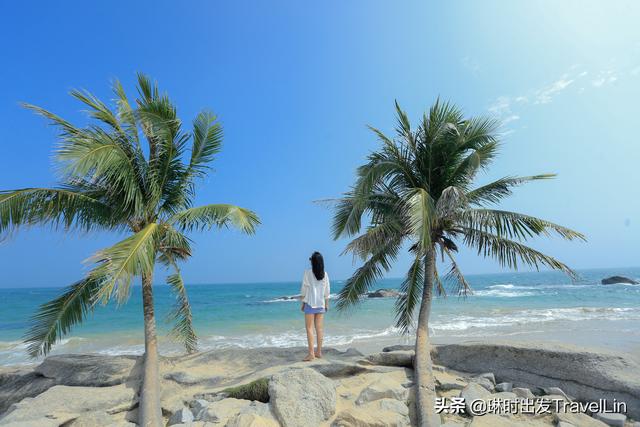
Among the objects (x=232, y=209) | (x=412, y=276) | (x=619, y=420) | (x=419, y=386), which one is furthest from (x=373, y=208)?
(x=619, y=420)

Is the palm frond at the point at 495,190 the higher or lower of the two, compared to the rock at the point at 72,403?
higher

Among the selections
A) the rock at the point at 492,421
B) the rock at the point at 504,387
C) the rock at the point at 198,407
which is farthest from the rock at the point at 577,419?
the rock at the point at 198,407

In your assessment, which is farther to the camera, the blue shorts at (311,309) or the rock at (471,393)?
the blue shorts at (311,309)

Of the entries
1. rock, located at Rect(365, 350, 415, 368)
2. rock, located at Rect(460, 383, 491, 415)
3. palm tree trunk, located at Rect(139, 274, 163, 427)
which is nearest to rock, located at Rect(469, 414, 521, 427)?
rock, located at Rect(460, 383, 491, 415)

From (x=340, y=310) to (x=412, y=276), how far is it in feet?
6.23

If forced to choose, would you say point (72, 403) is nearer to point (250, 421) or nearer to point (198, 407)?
point (198, 407)

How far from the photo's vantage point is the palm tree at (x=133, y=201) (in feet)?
18.6

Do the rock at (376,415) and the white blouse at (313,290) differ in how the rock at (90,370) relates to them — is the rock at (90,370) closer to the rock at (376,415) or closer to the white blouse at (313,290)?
the white blouse at (313,290)

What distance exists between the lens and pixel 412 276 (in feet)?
27.5

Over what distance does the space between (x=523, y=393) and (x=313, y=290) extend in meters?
3.90

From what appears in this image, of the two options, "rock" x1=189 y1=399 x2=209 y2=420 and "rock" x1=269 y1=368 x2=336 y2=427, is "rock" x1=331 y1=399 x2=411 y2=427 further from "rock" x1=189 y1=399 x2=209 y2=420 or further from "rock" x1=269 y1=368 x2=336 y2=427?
"rock" x1=189 y1=399 x2=209 y2=420

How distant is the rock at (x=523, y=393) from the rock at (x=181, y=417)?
17.1 ft

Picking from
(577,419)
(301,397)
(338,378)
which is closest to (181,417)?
(301,397)

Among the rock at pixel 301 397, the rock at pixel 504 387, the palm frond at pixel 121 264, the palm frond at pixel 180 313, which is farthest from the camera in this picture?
the palm frond at pixel 180 313
